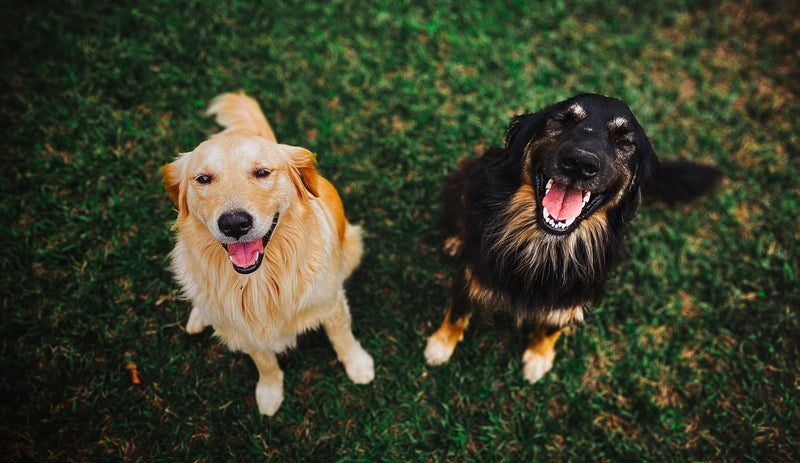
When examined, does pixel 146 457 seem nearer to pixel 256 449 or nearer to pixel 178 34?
pixel 256 449

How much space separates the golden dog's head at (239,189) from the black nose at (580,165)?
1.31 meters

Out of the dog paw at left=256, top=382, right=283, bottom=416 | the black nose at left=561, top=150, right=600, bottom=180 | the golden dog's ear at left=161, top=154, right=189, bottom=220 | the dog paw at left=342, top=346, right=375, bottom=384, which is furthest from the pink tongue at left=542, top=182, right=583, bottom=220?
the dog paw at left=256, top=382, right=283, bottom=416

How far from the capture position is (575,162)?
2236 mm

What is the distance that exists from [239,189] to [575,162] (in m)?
1.62

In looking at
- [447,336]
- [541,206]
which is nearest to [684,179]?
[541,206]

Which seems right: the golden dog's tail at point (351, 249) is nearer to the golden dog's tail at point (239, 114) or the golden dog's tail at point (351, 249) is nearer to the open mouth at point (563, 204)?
the golden dog's tail at point (239, 114)

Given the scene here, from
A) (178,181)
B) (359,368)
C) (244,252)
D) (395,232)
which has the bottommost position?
(359,368)

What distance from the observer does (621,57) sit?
15.8ft

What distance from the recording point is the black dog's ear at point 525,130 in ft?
8.30

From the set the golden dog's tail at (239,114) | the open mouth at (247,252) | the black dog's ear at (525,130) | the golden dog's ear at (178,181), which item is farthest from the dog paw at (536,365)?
the golden dog's ear at (178,181)

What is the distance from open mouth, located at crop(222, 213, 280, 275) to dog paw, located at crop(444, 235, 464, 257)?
176 cm

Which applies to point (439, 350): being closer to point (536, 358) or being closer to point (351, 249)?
point (536, 358)

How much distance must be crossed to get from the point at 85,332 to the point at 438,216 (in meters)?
2.90

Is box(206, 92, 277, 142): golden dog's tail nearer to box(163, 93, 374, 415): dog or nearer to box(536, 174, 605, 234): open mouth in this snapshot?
box(163, 93, 374, 415): dog
